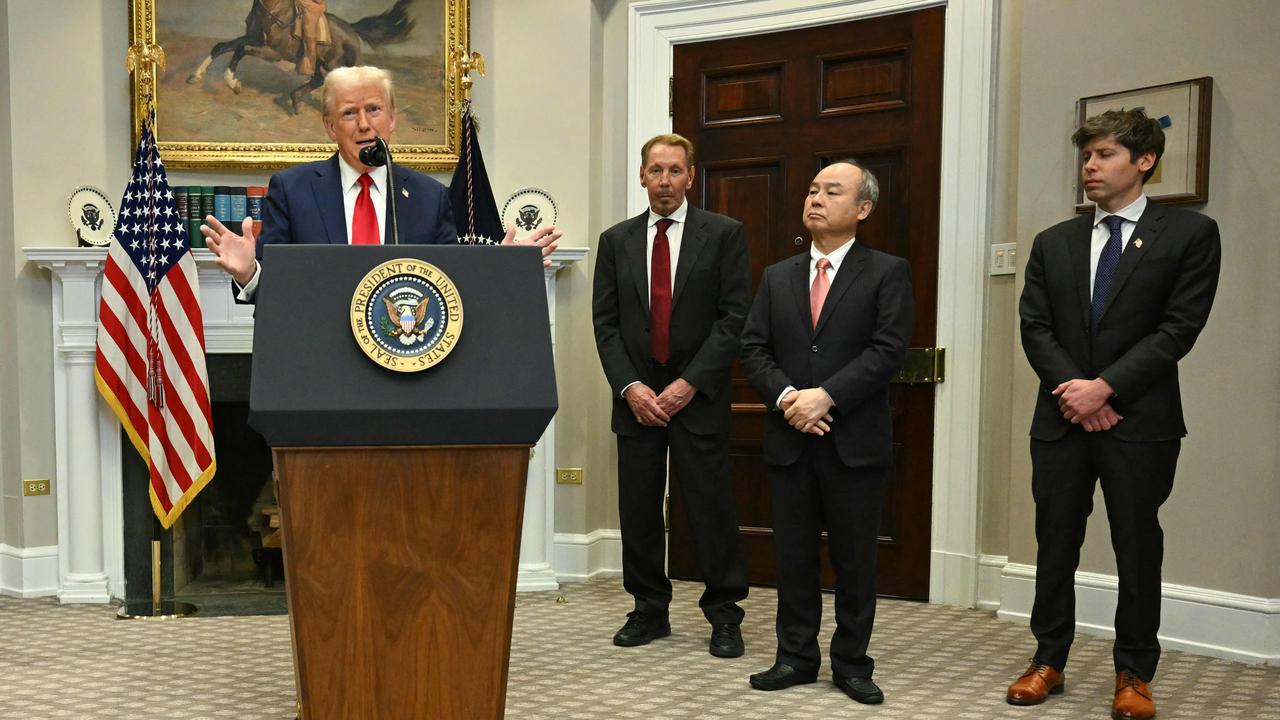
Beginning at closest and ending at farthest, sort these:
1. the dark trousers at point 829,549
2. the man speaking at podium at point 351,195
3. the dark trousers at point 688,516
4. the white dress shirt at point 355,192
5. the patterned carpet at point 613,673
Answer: the man speaking at podium at point 351,195 → the white dress shirt at point 355,192 → the patterned carpet at point 613,673 → the dark trousers at point 829,549 → the dark trousers at point 688,516

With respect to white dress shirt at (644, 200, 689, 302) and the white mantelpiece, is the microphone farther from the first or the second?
the white mantelpiece

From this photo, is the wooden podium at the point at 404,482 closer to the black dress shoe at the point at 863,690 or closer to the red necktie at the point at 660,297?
the black dress shoe at the point at 863,690

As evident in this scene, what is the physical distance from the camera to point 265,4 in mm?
4941

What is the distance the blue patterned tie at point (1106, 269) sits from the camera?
310 cm

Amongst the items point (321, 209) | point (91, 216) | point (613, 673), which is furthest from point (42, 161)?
point (613, 673)

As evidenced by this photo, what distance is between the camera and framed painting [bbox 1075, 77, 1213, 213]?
3725mm

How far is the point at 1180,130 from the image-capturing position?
12.4ft

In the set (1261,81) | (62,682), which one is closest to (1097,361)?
(1261,81)

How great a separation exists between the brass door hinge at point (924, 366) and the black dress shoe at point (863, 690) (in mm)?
1675

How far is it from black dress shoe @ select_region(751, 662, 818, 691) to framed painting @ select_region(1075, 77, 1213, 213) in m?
1.95

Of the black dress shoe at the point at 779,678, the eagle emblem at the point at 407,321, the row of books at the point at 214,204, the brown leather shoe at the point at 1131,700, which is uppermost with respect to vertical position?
the row of books at the point at 214,204

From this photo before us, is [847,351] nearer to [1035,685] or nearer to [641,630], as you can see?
[1035,685]

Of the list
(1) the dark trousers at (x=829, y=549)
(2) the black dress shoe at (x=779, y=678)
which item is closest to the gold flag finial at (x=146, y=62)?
(1) the dark trousers at (x=829, y=549)

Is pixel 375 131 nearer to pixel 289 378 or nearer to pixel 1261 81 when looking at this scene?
pixel 289 378
